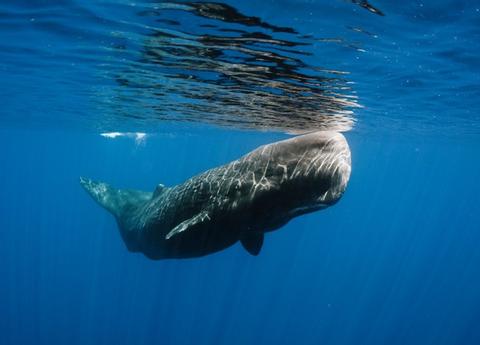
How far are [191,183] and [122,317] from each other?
208 feet

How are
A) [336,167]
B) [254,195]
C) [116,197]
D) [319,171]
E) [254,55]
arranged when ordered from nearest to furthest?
[319,171] → [336,167] → [254,195] → [254,55] → [116,197]

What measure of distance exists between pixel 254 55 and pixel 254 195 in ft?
20.0

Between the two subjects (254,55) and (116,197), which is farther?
(116,197)

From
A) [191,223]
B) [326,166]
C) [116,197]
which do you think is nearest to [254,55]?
[191,223]

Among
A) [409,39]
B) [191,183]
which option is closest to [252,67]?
[409,39]

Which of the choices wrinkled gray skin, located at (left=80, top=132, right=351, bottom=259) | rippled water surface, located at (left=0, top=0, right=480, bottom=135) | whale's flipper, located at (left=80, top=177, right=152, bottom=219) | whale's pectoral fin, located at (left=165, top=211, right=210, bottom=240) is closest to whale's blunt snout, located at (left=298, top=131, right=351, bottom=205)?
wrinkled gray skin, located at (left=80, top=132, right=351, bottom=259)

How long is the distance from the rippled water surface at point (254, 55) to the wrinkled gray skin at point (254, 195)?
3447mm

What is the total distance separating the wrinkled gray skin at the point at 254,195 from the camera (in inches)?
248

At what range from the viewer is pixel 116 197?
1432cm

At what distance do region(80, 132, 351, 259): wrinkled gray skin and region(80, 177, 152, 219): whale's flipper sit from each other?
156 inches

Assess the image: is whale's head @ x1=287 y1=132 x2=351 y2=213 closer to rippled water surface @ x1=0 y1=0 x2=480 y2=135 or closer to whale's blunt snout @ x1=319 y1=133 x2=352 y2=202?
whale's blunt snout @ x1=319 y1=133 x2=352 y2=202

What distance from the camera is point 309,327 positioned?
69.4m

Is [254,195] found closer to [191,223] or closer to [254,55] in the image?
[191,223]

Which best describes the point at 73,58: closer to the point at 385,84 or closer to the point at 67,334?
the point at 385,84
